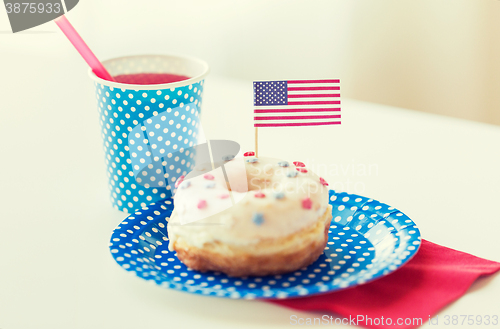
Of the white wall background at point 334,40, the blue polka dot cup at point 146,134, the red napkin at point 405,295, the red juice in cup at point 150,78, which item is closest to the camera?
the red napkin at point 405,295

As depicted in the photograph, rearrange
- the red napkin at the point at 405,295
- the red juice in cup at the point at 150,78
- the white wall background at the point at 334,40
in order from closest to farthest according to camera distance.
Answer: the red napkin at the point at 405,295
the red juice in cup at the point at 150,78
the white wall background at the point at 334,40

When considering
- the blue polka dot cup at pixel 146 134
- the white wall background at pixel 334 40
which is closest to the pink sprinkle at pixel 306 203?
the blue polka dot cup at pixel 146 134

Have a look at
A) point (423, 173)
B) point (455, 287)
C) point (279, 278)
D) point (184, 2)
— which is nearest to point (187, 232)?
point (279, 278)

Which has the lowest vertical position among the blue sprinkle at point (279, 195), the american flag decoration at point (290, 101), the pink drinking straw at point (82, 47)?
the blue sprinkle at point (279, 195)

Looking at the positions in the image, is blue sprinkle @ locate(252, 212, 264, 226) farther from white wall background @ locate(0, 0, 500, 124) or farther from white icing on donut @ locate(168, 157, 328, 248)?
white wall background @ locate(0, 0, 500, 124)

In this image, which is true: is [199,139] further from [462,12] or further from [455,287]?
[462,12]

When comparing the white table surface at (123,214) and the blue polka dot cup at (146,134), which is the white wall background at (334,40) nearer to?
the white table surface at (123,214)
